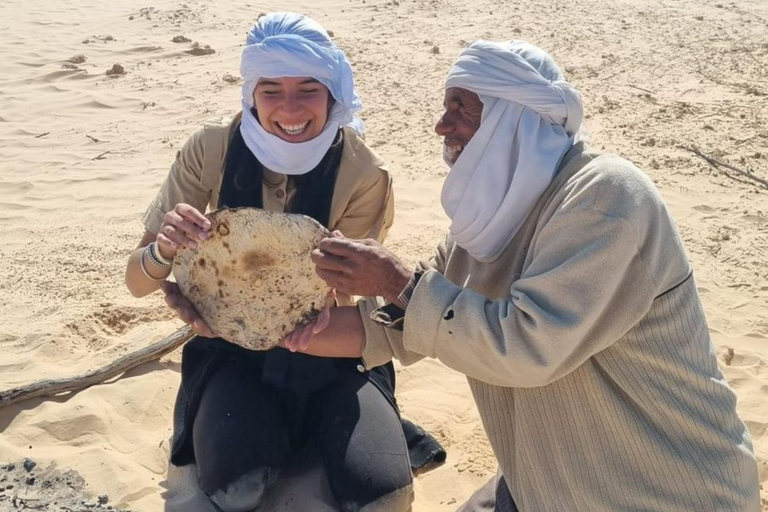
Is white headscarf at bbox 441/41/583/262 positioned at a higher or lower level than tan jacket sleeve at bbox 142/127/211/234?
higher

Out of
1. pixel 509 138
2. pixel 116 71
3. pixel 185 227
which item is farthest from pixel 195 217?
pixel 116 71

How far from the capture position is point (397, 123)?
21.6 ft

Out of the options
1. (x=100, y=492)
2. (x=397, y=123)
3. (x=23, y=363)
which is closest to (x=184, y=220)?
(x=100, y=492)

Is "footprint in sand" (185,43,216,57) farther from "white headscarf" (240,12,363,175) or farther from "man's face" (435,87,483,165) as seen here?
"man's face" (435,87,483,165)

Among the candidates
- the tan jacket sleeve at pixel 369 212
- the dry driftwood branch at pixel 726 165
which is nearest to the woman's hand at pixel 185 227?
the tan jacket sleeve at pixel 369 212

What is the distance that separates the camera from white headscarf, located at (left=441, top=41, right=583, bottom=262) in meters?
1.88

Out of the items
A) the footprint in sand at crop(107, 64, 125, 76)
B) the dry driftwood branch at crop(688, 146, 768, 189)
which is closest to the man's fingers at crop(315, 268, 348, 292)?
the dry driftwood branch at crop(688, 146, 768, 189)

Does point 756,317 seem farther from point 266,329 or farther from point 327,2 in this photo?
point 327,2

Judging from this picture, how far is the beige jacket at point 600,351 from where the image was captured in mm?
1711

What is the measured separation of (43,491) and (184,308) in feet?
3.00

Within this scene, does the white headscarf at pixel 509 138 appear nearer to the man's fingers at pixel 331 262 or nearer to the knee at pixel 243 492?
the man's fingers at pixel 331 262

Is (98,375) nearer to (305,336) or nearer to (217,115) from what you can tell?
(305,336)

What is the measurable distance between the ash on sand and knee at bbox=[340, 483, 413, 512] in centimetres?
79

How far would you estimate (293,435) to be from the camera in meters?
2.75
